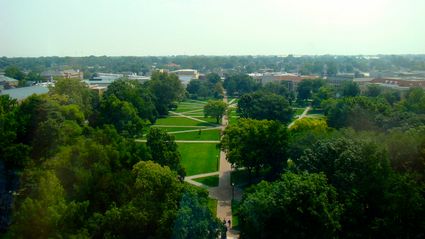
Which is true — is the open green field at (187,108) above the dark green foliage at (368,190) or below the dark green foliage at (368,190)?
below

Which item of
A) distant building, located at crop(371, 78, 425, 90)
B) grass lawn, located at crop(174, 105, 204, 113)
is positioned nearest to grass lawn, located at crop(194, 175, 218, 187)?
grass lawn, located at crop(174, 105, 204, 113)

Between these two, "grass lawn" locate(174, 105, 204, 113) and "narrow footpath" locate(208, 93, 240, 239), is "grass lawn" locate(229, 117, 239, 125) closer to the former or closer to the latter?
"grass lawn" locate(174, 105, 204, 113)

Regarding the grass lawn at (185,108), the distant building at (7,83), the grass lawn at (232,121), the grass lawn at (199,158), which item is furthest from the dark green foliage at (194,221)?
the distant building at (7,83)

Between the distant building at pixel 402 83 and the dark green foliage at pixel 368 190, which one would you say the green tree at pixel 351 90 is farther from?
the dark green foliage at pixel 368 190

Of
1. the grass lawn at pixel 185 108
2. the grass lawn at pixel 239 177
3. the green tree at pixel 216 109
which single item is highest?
the green tree at pixel 216 109

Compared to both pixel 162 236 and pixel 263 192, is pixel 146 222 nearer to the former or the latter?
pixel 162 236

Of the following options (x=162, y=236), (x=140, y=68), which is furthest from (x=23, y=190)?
(x=140, y=68)
